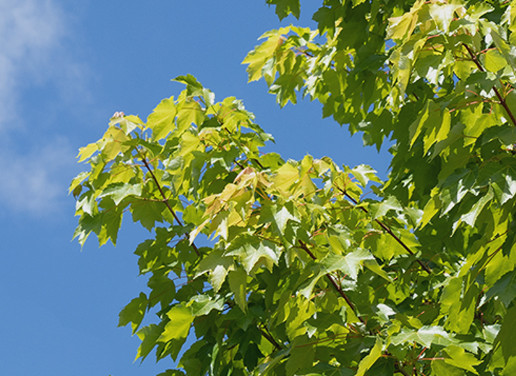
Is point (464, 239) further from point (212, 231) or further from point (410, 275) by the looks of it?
point (212, 231)

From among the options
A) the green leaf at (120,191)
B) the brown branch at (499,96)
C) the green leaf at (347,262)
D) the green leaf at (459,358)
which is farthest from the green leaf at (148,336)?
the brown branch at (499,96)

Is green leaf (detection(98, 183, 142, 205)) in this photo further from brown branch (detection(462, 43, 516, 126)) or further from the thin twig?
brown branch (detection(462, 43, 516, 126))

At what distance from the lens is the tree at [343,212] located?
2633 mm

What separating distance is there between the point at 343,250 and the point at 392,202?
0.86m

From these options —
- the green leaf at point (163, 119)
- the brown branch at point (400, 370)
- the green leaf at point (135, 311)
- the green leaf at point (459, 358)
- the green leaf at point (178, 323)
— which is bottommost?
the green leaf at point (459, 358)

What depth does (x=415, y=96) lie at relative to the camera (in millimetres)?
4621

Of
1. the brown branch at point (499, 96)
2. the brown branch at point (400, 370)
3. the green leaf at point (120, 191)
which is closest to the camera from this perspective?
the brown branch at point (499, 96)

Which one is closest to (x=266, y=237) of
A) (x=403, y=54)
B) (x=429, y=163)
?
(x=403, y=54)

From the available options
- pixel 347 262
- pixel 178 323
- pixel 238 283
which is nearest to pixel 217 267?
pixel 238 283

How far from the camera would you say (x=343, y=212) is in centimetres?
379

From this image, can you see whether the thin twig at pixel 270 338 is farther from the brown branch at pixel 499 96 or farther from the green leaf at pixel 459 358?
the brown branch at pixel 499 96

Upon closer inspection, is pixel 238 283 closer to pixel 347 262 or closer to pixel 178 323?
pixel 347 262

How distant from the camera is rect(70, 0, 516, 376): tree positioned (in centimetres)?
263

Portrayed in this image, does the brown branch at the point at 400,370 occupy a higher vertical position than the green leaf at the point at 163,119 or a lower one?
lower
